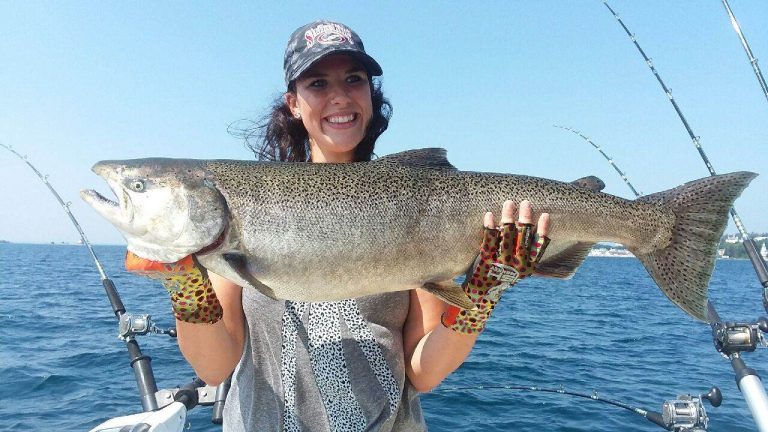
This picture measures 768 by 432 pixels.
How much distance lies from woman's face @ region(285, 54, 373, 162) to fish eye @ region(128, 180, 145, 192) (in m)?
1.05

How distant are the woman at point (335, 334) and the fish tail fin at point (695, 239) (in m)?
0.95

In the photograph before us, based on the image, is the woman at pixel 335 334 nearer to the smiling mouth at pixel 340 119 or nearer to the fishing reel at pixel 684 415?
the smiling mouth at pixel 340 119

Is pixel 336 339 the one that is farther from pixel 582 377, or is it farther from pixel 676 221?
pixel 582 377

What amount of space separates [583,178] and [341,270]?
5.95 ft

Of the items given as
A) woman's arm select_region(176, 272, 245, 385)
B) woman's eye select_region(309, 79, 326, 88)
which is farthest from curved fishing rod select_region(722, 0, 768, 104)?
woman's arm select_region(176, 272, 245, 385)

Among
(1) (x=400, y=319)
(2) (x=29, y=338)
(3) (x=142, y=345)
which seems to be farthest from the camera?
(2) (x=29, y=338)

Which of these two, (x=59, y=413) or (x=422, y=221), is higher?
(x=422, y=221)

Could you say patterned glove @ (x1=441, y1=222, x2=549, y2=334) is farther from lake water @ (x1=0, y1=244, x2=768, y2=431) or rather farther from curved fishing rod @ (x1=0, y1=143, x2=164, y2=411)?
lake water @ (x1=0, y1=244, x2=768, y2=431)

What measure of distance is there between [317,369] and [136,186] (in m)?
1.47

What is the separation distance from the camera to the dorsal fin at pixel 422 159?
347 centimetres

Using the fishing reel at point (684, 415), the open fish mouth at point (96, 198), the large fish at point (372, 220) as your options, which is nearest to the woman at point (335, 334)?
the large fish at point (372, 220)

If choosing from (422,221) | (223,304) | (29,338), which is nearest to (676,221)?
(422,221)

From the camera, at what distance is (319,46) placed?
10.7 ft

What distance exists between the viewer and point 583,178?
368 centimetres
